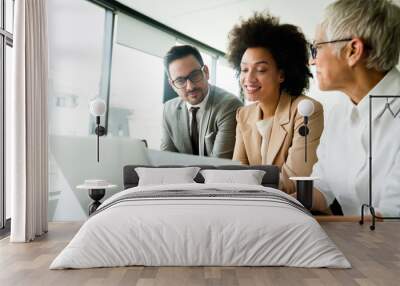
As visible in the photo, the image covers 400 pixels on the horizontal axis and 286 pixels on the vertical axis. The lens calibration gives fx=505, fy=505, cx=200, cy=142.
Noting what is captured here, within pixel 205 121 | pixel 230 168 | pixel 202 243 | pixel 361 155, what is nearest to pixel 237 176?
pixel 230 168

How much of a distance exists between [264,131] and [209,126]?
0.70 meters

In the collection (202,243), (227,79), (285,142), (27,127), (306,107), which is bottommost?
(202,243)

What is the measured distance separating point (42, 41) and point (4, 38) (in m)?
0.48

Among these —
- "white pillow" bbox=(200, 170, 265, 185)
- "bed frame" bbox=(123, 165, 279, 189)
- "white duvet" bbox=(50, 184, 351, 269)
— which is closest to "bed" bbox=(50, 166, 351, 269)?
"white duvet" bbox=(50, 184, 351, 269)

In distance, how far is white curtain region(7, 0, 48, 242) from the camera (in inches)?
197

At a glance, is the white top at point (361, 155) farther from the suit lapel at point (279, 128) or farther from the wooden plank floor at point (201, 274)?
the wooden plank floor at point (201, 274)

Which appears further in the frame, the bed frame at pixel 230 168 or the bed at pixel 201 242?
the bed frame at pixel 230 168

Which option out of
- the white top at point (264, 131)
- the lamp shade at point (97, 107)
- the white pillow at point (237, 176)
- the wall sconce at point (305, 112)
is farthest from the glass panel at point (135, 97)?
the wall sconce at point (305, 112)

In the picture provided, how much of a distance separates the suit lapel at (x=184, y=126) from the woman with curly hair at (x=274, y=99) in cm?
62

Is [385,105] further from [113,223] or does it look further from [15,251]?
[15,251]

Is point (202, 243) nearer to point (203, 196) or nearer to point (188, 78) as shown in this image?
point (203, 196)

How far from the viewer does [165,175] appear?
602 centimetres

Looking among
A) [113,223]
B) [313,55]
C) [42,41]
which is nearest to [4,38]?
[42,41]

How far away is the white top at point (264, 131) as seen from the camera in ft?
20.8
